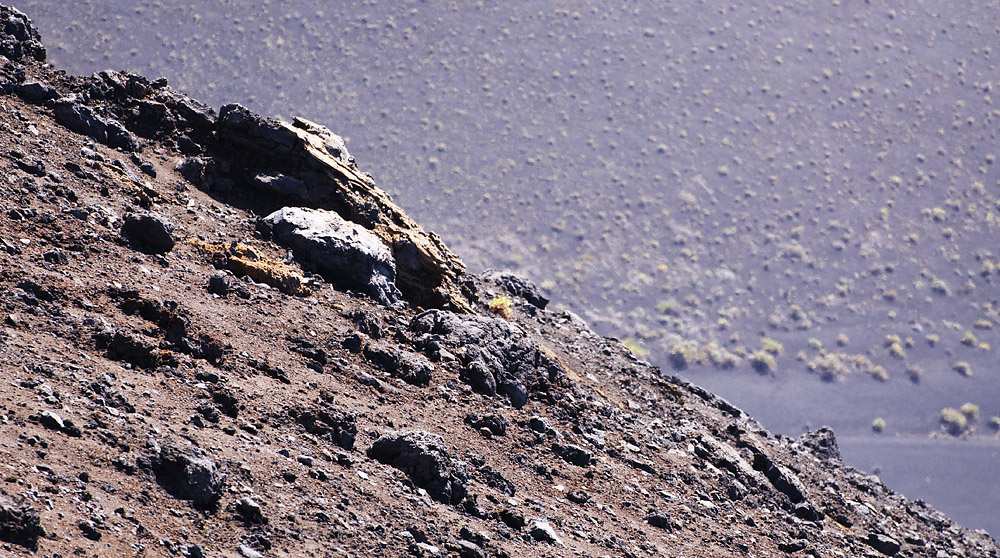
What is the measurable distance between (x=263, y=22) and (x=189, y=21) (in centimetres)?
527

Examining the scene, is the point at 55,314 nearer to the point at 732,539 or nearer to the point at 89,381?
the point at 89,381

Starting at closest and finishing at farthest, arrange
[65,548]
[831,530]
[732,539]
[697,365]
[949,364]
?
[65,548]
[732,539]
[831,530]
[697,365]
[949,364]

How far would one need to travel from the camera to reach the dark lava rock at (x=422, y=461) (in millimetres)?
9883

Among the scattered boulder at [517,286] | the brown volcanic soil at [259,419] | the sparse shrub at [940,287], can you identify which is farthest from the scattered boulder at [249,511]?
the sparse shrub at [940,287]

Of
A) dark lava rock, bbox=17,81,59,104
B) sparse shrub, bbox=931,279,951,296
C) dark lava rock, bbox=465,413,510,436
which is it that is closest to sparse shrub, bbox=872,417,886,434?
sparse shrub, bbox=931,279,951,296

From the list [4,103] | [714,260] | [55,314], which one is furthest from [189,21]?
[55,314]

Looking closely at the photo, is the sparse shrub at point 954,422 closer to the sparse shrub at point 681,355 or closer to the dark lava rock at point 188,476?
the sparse shrub at point 681,355

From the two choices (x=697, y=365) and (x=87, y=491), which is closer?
(x=87, y=491)

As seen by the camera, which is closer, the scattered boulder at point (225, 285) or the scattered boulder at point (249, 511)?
the scattered boulder at point (249, 511)

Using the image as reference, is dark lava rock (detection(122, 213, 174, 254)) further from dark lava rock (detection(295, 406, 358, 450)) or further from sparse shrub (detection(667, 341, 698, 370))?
sparse shrub (detection(667, 341, 698, 370))

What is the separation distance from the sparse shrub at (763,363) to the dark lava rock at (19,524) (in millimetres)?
55857

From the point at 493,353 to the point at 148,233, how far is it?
4.59 metres

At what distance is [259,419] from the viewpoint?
31.2 feet

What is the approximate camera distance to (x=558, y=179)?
67.1m
